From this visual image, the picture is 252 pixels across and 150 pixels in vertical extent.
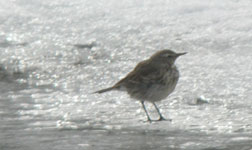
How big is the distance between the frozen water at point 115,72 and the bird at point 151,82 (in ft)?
0.58

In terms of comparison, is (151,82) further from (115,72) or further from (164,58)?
(115,72)

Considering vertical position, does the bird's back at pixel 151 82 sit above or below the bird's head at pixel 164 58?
below

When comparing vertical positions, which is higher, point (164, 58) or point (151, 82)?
point (164, 58)

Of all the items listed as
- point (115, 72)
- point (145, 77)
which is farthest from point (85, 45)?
point (145, 77)

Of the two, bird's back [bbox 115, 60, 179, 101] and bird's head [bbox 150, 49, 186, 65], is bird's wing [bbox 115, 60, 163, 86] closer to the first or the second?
bird's back [bbox 115, 60, 179, 101]

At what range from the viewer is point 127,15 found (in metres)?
11.2

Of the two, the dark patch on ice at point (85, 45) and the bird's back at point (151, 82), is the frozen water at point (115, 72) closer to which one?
the dark patch on ice at point (85, 45)

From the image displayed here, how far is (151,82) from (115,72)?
1317 mm

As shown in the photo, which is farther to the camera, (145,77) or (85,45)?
(85,45)

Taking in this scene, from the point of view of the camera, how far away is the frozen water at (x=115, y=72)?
252 inches

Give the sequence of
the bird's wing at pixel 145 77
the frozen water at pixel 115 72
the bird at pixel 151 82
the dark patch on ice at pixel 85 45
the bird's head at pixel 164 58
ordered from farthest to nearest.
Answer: the dark patch on ice at pixel 85 45 < the bird's head at pixel 164 58 < the bird's wing at pixel 145 77 < the bird at pixel 151 82 < the frozen water at pixel 115 72

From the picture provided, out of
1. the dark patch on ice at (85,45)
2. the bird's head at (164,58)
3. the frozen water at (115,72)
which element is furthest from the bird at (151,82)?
the dark patch on ice at (85,45)

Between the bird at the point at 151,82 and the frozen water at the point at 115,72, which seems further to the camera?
the bird at the point at 151,82

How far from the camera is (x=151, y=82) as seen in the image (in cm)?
773
